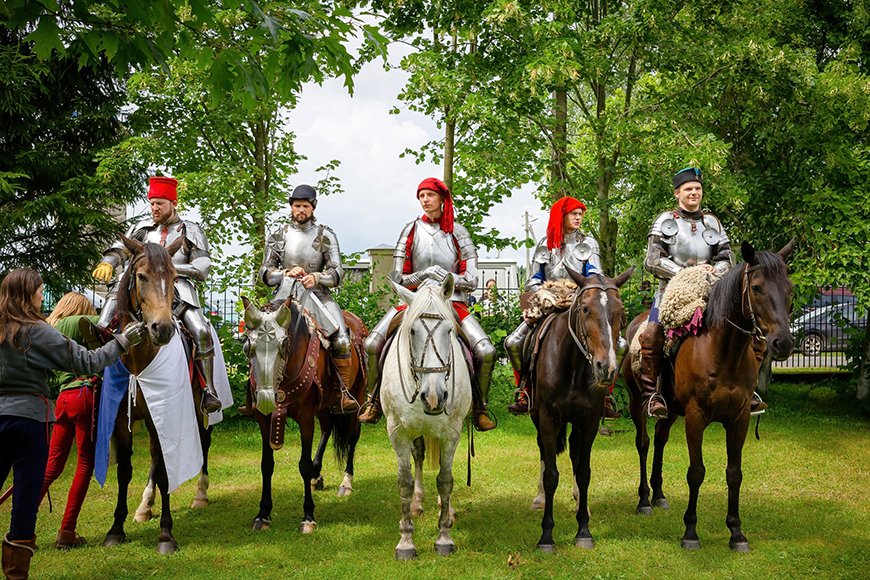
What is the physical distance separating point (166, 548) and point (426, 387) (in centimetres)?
254

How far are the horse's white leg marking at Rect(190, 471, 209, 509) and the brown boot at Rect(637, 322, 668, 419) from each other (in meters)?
Answer: 4.52

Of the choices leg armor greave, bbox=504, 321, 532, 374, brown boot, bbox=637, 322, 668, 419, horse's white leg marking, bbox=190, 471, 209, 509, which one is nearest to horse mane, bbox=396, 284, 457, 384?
leg armor greave, bbox=504, 321, 532, 374

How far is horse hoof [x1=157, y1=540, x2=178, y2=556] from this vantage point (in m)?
5.42

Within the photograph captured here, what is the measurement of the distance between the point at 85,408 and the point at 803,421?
36.1 ft

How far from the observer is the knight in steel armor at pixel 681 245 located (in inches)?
249

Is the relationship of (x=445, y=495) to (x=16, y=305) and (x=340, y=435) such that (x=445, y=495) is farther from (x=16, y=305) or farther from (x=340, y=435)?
(x=16, y=305)

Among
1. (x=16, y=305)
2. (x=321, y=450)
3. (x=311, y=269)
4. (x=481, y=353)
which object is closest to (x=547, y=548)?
(x=481, y=353)

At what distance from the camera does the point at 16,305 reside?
14.2ft

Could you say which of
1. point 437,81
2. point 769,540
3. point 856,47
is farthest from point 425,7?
point 769,540

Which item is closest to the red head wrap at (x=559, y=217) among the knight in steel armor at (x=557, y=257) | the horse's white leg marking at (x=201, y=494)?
the knight in steel armor at (x=557, y=257)

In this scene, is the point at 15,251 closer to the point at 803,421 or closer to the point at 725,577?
the point at 725,577

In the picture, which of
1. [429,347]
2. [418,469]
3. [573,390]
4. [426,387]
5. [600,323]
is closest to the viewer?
[426,387]

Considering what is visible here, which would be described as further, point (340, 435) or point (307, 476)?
point (340, 435)

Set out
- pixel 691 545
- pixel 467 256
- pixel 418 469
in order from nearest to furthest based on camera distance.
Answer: pixel 691 545 < pixel 467 256 < pixel 418 469
